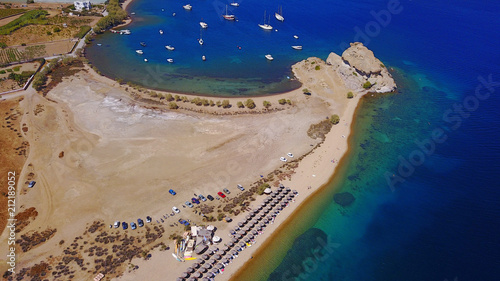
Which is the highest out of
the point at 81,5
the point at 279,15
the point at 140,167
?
the point at 81,5

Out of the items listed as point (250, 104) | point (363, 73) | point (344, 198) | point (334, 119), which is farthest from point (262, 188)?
point (363, 73)

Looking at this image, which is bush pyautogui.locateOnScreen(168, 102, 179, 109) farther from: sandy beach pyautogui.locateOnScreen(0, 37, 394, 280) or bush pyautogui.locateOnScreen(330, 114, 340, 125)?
bush pyautogui.locateOnScreen(330, 114, 340, 125)

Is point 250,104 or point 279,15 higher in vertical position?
point 279,15

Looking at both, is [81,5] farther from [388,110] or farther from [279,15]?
[388,110]

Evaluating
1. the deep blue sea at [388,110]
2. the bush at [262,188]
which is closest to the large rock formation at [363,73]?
the deep blue sea at [388,110]

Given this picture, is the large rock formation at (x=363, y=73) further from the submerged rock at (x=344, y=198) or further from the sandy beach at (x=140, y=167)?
the submerged rock at (x=344, y=198)

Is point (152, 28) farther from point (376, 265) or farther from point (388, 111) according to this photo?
point (376, 265)

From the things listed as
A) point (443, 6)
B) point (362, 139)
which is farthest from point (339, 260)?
point (443, 6)
